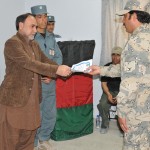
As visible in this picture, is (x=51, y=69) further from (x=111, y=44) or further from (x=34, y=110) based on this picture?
(x=111, y=44)

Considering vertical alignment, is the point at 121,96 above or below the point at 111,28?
below

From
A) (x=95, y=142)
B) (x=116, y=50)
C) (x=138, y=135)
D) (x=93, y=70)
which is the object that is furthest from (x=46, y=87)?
(x=138, y=135)

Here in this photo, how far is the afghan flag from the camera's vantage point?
3.85 metres

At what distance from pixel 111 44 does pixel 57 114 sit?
1.56m

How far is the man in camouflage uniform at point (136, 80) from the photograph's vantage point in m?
2.04

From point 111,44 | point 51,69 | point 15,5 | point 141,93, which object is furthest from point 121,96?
point 15,5

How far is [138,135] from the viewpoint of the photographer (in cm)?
216

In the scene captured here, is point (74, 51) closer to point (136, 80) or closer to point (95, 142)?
point (95, 142)

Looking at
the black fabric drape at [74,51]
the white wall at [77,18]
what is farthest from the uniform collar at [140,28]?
the white wall at [77,18]

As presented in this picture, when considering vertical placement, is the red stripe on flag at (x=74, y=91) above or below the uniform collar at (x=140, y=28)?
below

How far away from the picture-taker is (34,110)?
274cm

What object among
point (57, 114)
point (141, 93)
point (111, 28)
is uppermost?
point (111, 28)

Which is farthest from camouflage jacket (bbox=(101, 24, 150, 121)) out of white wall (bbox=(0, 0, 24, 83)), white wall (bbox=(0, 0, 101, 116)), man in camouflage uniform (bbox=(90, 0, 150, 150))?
white wall (bbox=(0, 0, 101, 116))

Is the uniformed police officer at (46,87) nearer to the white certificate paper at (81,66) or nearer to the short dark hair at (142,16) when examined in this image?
the white certificate paper at (81,66)
